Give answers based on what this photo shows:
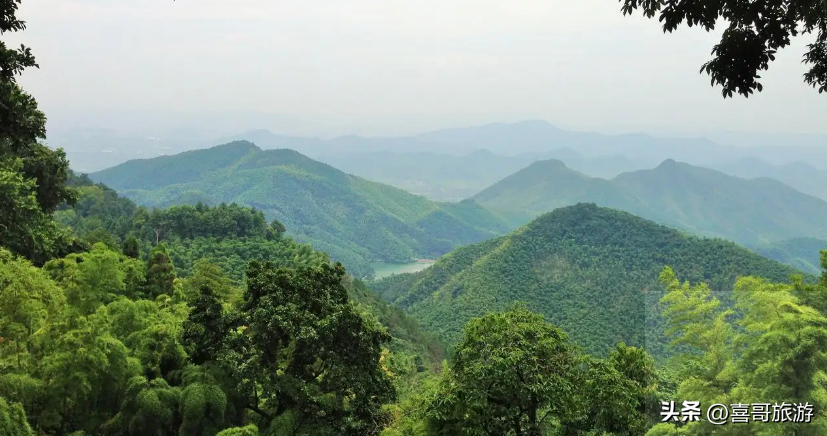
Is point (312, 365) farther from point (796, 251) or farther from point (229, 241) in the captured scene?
point (796, 251)

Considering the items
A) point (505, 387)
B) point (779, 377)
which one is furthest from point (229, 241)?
point (779, 377)

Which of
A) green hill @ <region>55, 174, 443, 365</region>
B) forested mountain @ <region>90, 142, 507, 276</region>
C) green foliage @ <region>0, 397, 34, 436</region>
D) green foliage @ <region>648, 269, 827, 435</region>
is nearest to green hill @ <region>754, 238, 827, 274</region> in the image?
forested mountain @ <region>90, 142, 507, 276</region>

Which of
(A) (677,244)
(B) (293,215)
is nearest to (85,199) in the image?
(A) (677,244)

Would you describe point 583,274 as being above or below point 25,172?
below

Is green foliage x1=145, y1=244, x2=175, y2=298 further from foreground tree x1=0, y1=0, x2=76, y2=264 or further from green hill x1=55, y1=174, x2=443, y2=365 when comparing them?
green hill x1=55, y1=174, x2=443, y2=365

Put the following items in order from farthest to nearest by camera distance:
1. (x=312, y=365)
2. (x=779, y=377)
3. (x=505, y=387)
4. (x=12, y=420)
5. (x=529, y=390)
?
(x=312, y=365)
(x=505, y=387)
(x=529, y=390)
(x=12, y=420)
(x=779, y=377)

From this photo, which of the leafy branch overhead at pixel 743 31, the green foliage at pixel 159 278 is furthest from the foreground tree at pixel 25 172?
the leafy branch overhead at pixel 743 31

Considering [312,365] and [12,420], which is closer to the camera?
[12,420]

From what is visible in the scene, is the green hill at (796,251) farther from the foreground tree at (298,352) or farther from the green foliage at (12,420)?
the green foliage at (12,420)
